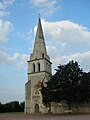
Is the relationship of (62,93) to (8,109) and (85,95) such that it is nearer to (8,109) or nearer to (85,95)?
(85,95)

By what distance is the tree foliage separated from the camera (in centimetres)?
4997

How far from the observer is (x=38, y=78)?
214ft

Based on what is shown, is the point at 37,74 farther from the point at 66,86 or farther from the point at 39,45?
the point at 66,86

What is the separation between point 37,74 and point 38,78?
1.24 metres

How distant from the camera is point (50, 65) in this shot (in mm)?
71000

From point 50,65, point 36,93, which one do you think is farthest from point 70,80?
point 50,65

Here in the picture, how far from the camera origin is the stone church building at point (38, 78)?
61.5m

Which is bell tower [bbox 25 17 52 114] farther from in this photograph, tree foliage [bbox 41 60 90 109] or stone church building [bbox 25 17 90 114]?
tree foliage [bbox 41 60 90 109]

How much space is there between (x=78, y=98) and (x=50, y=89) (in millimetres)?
7070

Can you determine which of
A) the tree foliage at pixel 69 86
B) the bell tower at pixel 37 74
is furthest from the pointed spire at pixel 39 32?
the tree foliage at pixel 69 86

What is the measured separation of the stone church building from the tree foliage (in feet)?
26.6

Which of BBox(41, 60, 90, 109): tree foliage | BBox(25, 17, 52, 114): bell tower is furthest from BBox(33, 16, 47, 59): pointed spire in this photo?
BBox(41, 60, 90, 109): tree foliage

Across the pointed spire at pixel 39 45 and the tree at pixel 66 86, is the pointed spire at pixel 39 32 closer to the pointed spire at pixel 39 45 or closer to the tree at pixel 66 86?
the pointed spire at pixel 39 45

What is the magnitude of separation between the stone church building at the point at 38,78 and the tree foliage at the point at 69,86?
811 centimetres
